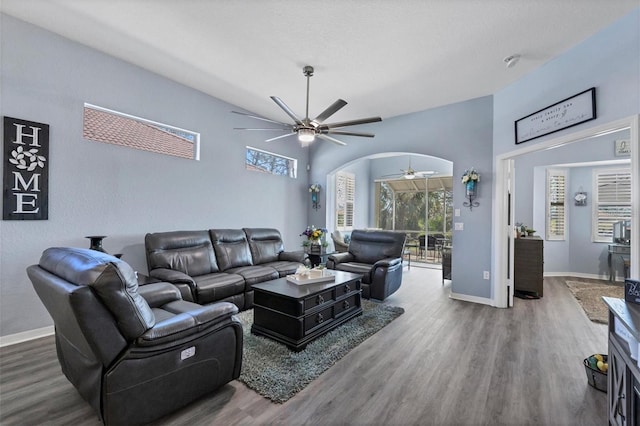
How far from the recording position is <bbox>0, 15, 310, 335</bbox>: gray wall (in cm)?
291

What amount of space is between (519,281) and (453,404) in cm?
373

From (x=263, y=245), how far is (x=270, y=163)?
6.16 feet

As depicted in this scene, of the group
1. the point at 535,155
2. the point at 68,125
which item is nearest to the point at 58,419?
the point at 68,125

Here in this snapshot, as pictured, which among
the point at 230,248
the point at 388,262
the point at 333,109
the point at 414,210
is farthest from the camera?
the point at 414,210

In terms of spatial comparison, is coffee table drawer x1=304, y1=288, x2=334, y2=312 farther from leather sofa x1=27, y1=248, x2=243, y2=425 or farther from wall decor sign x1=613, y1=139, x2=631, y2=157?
wall decor sign x1=613, y1=139, x2=631, y2=157

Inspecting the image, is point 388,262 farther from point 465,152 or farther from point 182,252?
point 182,252

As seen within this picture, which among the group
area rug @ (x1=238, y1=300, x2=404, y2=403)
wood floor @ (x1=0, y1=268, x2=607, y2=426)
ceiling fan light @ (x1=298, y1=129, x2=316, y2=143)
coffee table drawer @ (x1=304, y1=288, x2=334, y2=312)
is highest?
ceiling fan light @ (x1=298, y1=129, x2=316, y2=143)

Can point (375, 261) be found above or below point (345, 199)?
below

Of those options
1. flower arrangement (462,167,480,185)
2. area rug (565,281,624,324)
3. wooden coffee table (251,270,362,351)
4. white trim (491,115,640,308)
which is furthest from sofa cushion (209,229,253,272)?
area rug (565,281,624,324)

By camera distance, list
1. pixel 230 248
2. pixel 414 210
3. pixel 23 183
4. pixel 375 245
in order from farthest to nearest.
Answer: pixel 414 210 → pixel 375 245 → pixel 230 248 → pixel 23 183

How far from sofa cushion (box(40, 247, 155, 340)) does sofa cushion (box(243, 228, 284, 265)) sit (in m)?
2.99

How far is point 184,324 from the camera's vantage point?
1.83m

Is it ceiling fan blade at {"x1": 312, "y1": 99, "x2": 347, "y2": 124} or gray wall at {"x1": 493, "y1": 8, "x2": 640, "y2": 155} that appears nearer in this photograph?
gray wall at {"x1": 493, "y1": 8, "x2": 640, "y2": 155}

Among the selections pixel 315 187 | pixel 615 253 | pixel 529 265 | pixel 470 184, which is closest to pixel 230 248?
pixel 315 187
